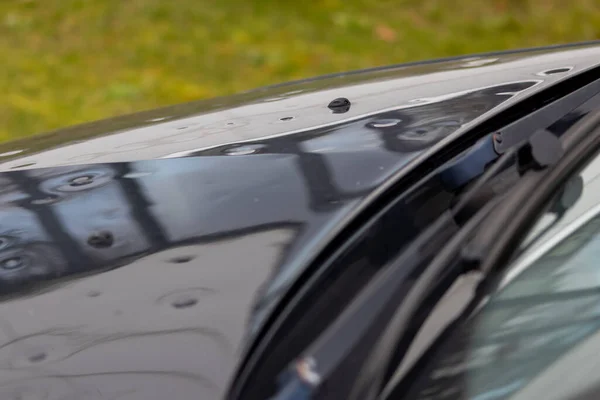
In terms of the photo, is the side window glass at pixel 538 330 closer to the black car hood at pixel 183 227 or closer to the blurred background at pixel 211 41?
the black car hood at pixel 183 227

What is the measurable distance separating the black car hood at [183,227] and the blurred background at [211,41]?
380 centimetres

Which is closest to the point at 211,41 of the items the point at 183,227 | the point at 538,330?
the point at 183,227

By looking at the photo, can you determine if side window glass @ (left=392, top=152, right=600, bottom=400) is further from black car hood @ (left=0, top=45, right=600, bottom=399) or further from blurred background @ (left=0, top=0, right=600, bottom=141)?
blurred background @ (left=0, top=0, right=600, bottom=141)

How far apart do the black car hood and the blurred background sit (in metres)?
3.80

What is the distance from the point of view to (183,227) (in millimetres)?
1355

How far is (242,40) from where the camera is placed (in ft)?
21.1

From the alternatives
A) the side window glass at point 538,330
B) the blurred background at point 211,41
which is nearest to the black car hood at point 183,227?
the side window glass at point 538,330

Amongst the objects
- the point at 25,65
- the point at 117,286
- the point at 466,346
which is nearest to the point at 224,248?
the point at 117,286

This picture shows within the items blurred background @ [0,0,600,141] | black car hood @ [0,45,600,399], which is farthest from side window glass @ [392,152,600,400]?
blurred background @ [0,0,600,141]

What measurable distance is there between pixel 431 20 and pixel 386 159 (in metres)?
5.97

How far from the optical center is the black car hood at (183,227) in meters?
1.14

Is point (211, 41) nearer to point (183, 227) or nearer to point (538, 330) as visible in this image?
point (183, 227)

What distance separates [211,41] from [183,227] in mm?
5303

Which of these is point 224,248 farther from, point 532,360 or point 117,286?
point 532,360
